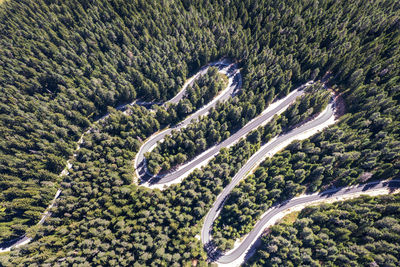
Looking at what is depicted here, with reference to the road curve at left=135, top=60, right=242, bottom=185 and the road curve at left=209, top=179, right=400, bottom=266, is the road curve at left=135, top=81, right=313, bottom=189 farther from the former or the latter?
the road curve at left=209, top=179, right=400, bottom=266

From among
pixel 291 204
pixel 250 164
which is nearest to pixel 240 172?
pixel 250 164

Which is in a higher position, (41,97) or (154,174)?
(41,97)

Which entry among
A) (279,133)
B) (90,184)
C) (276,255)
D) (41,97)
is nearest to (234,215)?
(276,255)

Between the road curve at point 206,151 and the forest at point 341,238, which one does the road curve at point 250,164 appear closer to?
the forest at point 341,238

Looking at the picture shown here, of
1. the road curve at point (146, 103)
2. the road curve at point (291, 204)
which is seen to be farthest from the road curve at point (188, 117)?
the road curve at point (291, 204)

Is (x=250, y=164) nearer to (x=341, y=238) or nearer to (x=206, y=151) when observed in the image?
(x=206, y=151)

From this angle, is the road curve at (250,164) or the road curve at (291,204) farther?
the road curve at (250,164)

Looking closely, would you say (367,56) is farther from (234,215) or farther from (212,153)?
(234,215)
